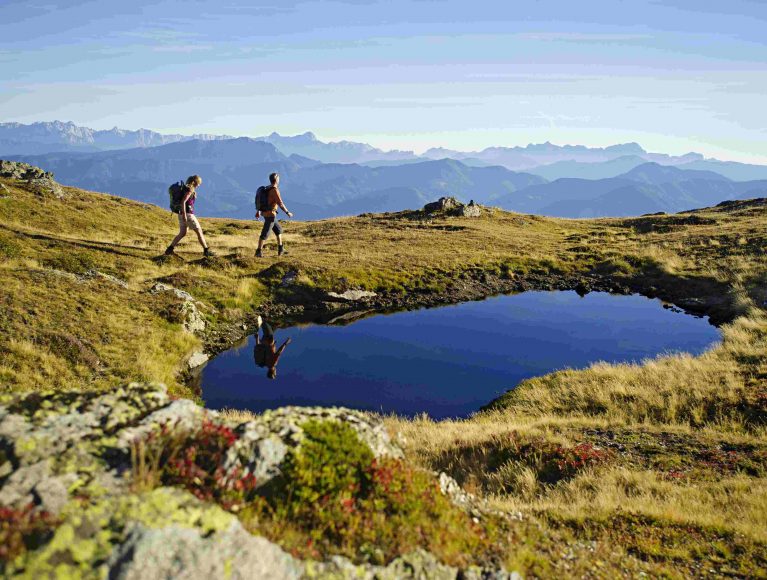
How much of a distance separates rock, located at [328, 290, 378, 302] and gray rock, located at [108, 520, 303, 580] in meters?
26.2

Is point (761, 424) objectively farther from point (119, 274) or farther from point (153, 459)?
point (119, 274)

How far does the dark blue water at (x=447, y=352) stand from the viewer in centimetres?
2008

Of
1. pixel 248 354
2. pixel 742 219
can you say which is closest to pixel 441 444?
pixel 248 354

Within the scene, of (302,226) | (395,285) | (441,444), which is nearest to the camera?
(441,444)

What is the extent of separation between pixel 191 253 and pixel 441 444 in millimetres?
28321

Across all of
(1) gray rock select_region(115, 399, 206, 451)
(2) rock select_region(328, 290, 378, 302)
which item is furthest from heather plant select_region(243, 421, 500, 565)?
(2) rock select_region(328, 290, 378, 302)

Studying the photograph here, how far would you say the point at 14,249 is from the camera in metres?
24.8

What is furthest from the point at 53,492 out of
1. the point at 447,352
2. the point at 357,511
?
the point at 447,352

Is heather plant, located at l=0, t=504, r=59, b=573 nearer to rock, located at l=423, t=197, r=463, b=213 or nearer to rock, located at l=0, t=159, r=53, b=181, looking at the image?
rock, located at l=0, t=159, r=53, b=181

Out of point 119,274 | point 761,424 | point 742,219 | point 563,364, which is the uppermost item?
point 742,219

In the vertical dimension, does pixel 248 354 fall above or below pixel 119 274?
below

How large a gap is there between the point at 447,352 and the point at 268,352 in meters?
10.0

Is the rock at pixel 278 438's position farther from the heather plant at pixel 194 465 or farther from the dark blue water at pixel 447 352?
the dark blue water at pixel 447 352

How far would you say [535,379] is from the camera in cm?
2194
